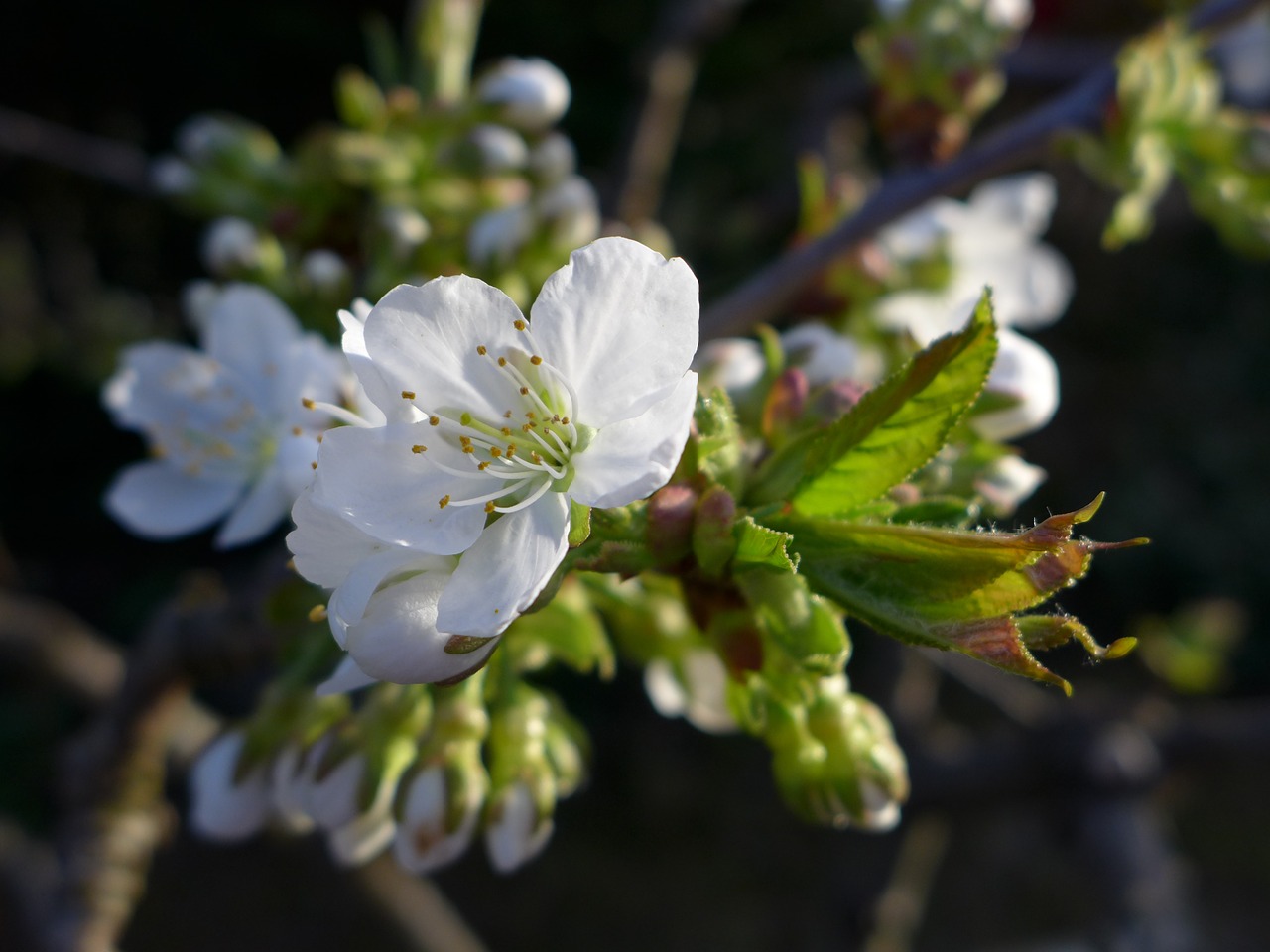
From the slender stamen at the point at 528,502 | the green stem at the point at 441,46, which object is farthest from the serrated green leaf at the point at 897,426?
the green stem at the point at 441,46

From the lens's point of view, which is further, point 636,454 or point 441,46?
point 441,46

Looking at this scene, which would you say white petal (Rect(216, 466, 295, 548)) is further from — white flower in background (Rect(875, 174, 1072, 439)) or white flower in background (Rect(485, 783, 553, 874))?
white flower in background (Rect(875, 174, 1072, 439))

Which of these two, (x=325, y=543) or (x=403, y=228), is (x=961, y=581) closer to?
(x=325, y=543)

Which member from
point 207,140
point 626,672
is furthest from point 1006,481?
point 626,672

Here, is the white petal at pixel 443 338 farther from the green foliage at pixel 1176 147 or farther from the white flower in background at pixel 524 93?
the green foliage at pixel 1176 147

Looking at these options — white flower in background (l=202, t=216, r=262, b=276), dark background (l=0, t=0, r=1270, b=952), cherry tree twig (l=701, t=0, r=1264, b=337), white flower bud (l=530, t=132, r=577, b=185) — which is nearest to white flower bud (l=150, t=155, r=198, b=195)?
white flower in background (l=202, t=216, r=262, b=276)

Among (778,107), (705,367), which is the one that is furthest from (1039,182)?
(778,107)

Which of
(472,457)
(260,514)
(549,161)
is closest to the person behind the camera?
(472,457)
